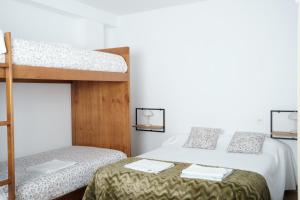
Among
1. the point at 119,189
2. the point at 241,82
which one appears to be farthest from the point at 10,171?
the point at 241,82

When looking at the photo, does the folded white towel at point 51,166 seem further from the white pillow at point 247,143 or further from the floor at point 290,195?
the floor at point 290,195

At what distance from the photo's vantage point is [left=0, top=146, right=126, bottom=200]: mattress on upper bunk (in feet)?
8.52

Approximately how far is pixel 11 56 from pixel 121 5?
219 centimetres

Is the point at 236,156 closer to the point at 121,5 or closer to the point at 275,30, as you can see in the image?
the point at 275,30

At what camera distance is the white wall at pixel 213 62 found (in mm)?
3771

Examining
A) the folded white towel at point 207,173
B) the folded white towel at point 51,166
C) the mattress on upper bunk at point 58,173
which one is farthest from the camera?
the folded white towel at point 51,166

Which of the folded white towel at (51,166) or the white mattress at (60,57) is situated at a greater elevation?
the white mattress at (60,57)

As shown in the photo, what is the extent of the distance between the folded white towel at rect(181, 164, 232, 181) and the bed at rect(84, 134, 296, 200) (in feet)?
0.17

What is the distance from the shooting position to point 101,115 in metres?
4.06

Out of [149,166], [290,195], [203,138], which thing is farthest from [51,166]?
[290,195]

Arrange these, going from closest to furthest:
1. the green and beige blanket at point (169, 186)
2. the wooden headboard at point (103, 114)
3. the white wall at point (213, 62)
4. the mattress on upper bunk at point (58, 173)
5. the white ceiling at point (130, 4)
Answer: the green and beige blanket at point (169, 186) < the mattress on upper bunk at point (58, 173) < the white wall at point (213, 62) < the wooden headboard at point (103, 114) < the white ceiling at point (130, 4)

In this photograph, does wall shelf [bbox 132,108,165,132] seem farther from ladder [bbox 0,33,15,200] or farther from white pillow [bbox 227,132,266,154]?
ladder [bbox 0,33,15,200]

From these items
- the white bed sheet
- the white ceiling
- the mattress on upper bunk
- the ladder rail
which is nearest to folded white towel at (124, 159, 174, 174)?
the white bed sheet

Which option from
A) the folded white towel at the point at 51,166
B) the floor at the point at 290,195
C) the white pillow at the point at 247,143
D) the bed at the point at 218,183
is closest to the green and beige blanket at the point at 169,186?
the bed at the point at 218,183
